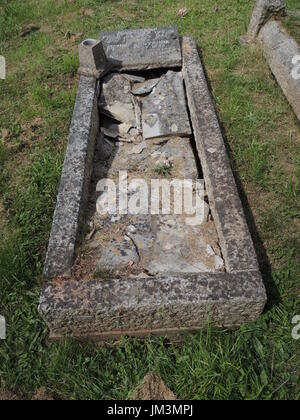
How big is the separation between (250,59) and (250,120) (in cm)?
132

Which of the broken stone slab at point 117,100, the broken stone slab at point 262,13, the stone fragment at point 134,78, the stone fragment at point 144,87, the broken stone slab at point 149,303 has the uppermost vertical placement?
the broken stone slab at point 262,13

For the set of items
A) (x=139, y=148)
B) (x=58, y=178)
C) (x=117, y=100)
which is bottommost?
(x=58, y=178)

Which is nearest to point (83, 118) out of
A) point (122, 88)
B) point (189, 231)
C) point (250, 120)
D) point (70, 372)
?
point (122, 88)

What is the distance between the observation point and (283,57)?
4.30m

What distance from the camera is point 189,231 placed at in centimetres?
293

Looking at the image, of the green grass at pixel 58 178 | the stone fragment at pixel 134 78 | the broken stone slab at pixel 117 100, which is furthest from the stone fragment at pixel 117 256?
the stone fragment at pixel 134 78

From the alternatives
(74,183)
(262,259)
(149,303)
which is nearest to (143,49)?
(74,183)

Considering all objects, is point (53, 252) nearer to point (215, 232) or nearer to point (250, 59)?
point (215, 232)

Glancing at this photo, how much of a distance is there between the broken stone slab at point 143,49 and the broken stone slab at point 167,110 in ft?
0.67

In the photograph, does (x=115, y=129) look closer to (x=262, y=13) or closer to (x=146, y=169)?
(x=146, y=169)

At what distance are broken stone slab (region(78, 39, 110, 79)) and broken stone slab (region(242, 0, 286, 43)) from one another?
87.9 inches

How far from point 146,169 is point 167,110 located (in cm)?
82

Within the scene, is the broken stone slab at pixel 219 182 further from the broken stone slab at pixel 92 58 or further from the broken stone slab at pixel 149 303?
the broken stone slab at pixel 92 58

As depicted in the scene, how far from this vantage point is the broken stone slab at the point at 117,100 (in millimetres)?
3986
